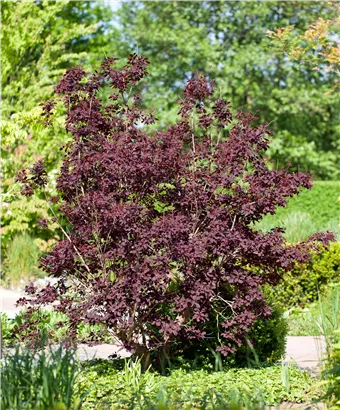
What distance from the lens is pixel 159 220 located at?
225 inches

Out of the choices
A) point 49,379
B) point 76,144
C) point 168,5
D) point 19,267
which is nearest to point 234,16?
point 168,5

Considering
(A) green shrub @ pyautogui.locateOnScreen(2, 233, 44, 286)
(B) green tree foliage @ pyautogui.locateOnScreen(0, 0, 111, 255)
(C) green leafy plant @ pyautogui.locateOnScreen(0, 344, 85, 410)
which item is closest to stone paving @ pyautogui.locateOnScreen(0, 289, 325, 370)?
(C) green leafy plant @ pyautogui.locateOnScreen(0, 344, 85, 410)

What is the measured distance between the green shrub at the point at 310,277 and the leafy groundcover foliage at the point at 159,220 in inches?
161

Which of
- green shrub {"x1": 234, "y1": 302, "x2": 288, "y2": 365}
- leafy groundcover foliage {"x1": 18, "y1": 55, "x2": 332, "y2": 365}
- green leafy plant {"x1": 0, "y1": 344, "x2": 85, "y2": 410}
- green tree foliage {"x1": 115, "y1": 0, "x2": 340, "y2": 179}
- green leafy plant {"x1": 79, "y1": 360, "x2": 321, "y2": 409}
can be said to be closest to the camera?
green leafy plant {"x1": 0, "y1": 344, "x2": 85, "y2": 410}

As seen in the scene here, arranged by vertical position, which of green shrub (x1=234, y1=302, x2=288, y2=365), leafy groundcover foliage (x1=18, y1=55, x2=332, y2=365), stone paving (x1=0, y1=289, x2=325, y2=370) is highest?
leafy groundcover foliage (x1=18, y1=55, x2=332, y2=365)

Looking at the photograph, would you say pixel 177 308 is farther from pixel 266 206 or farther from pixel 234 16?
pixel 234 16

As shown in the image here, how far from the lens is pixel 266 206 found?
5.87 meters

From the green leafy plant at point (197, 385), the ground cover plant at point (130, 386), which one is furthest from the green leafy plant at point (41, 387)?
the green leafy plant at point (197, 385)

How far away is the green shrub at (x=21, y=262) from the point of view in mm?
13055

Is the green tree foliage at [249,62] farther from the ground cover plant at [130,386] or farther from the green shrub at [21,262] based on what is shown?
the ground cover plant at [130,386]

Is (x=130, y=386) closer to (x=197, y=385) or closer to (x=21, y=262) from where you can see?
(x=197, y=385)

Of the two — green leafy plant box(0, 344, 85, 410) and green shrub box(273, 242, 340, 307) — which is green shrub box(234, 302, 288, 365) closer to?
green leafy plant box(0, 344, 85, 410)

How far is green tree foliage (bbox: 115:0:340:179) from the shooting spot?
22.6 metres

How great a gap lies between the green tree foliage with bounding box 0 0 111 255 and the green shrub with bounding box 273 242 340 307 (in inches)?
222
